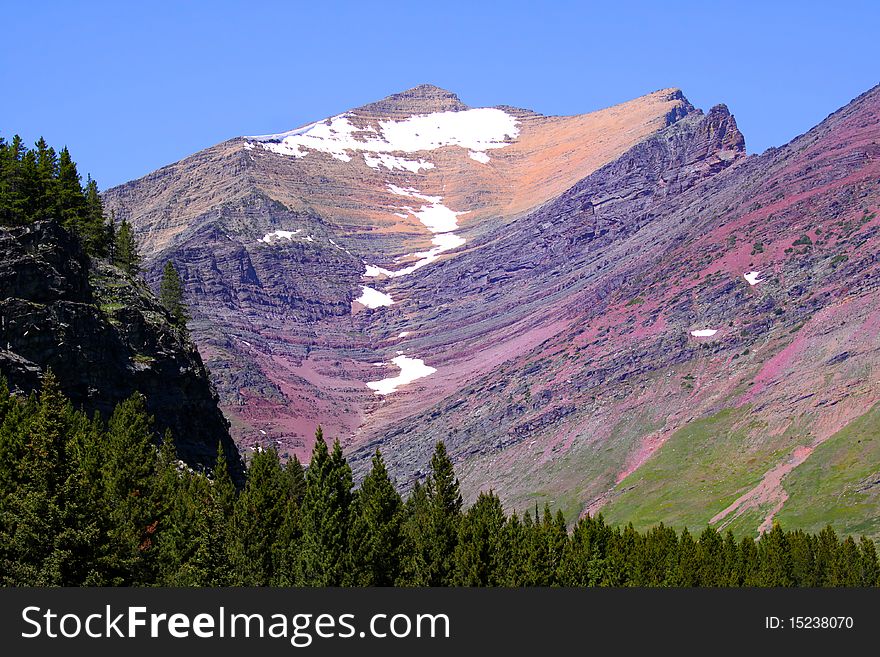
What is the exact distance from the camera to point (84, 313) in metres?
108

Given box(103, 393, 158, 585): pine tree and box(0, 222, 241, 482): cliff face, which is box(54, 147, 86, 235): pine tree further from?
box(103, 393, 158, 585): pine tree

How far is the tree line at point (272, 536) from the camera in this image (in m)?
59.2

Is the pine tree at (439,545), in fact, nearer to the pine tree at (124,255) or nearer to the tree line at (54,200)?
the tree line at (54,200)

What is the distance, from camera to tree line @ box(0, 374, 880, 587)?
194 ft

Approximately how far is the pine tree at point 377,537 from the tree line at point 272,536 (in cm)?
12

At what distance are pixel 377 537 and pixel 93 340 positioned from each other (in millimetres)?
39915

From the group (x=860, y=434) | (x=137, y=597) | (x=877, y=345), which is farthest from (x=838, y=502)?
(x=137, y=597)

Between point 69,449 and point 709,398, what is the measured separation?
14055 centimetres

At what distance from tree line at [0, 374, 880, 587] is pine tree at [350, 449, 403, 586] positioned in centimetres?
12

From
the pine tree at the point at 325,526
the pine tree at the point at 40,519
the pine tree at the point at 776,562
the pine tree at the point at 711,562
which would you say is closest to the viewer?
the pine tree at the point at 40,519

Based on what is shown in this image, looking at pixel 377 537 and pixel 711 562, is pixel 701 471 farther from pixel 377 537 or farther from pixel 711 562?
pixel 377 537

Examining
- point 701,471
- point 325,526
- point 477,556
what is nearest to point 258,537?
point 325,526

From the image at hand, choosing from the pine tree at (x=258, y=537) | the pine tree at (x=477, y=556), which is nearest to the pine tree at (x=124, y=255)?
the pine tree at (x=258, y=537)

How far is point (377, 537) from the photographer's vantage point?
8256cm
